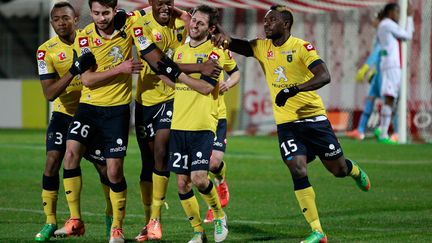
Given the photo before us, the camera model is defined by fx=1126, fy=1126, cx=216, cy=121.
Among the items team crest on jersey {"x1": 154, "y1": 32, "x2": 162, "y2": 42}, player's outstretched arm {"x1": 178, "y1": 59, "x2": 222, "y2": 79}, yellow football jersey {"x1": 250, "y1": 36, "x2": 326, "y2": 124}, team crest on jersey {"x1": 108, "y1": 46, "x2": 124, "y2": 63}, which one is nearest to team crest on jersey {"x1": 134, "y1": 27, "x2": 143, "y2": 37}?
team crest on jersey {"x1": 108, "y1": 46, "x2": 124, "y2": 63}

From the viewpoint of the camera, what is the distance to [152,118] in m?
10.8

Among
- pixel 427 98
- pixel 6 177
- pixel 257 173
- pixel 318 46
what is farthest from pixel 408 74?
pixel 6 177

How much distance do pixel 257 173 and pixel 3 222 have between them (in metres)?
5.92

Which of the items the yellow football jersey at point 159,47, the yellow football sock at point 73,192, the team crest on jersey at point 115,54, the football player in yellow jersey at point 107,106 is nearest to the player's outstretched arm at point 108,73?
the football player in yellow jersey at point 107,106

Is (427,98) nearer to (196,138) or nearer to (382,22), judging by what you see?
(382,22)

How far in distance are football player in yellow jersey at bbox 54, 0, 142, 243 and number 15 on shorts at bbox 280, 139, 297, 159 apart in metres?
1.46

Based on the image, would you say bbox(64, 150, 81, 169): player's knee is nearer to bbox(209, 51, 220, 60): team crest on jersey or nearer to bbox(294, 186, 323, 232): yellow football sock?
bbox(209, 51, 220, 60): team crest on jersey

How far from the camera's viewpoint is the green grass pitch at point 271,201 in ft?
36.1

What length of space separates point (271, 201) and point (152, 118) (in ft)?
11.0

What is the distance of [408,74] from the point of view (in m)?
23.9

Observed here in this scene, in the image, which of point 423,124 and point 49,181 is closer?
point 49,181

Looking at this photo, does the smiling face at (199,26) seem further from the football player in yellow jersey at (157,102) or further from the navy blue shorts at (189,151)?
the navy blue shorts at (189,151)

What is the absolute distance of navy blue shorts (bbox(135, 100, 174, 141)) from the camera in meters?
10.7

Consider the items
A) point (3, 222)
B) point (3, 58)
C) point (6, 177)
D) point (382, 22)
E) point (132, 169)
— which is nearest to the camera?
point (3, 222)
